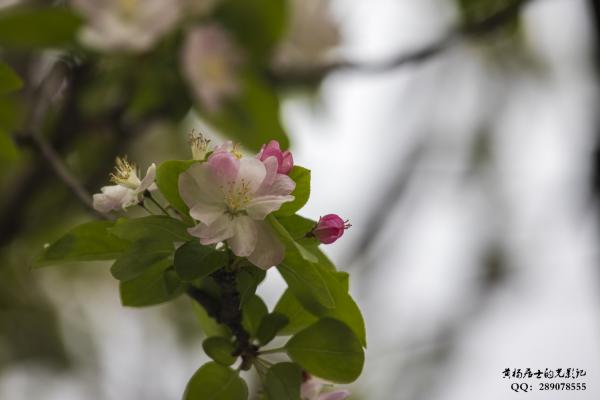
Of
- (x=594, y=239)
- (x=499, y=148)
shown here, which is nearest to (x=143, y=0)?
(x=594, y=239)

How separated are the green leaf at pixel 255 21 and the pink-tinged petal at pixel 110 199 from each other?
0.51 meters

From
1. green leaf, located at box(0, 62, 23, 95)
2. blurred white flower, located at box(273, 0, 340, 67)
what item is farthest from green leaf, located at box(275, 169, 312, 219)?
blurred white flower, located at box(273, 0, 340, 67)

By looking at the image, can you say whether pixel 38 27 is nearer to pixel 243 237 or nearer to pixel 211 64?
pixel 211 64

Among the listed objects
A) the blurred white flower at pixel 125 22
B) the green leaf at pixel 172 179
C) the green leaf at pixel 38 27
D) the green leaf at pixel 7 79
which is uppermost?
the blurred white flower at pixel 125 22

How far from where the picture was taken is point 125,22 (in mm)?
785

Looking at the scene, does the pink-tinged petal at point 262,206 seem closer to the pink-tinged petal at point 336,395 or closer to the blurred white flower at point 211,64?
the pink-tinged petal at point 336,395

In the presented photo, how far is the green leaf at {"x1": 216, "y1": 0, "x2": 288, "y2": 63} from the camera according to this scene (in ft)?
2.82

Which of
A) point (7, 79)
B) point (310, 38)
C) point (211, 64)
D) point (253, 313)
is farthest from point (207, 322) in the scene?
point (310, 38)

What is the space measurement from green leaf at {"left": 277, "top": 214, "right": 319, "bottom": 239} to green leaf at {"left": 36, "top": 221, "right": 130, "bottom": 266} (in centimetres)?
7

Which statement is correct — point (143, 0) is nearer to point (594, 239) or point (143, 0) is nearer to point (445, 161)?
point (594, 239)

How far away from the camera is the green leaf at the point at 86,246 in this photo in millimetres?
395

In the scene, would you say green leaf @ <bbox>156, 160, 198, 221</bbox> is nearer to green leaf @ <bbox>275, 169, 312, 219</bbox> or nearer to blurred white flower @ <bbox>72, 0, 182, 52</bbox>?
green leaf @ <bbox>275, 169, 312, 219</bbox>

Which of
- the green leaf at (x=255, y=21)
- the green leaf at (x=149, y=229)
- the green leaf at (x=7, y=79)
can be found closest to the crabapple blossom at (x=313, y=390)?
the green leaf at (x=149, y=229)

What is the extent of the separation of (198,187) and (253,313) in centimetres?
8
